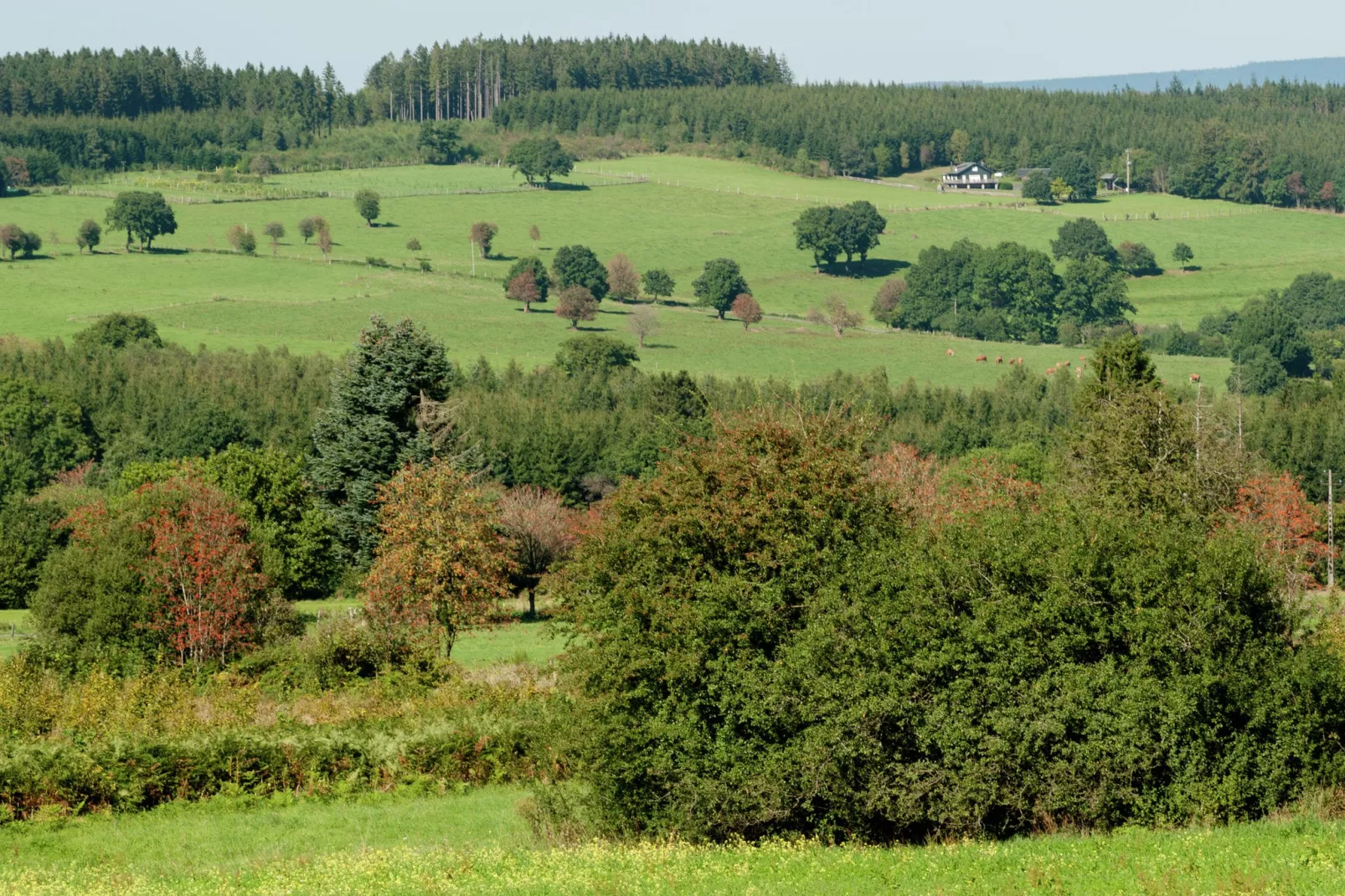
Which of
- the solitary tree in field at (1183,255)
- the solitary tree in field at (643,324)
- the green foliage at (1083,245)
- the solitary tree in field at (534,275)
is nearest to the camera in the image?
the solitary tree in field at (643,324)

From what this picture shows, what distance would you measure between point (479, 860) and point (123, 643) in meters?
26.7

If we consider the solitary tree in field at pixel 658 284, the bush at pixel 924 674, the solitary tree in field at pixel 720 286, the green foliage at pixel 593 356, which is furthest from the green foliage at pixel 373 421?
the solitary tree in field at pixel 658 284

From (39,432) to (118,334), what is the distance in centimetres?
2516

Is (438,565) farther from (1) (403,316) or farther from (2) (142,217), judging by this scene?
(2) (142,217)

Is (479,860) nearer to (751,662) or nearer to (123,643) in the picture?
(751,662)

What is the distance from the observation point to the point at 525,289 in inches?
6294

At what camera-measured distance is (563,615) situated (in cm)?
3438

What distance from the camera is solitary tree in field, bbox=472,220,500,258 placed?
598 ft

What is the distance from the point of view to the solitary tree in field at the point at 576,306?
152000 millimetres

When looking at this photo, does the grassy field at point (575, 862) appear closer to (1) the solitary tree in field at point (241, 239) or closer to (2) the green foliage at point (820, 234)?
(1) the solitary tree in field at point (241, 239)

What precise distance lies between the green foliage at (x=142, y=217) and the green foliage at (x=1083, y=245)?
336 feet

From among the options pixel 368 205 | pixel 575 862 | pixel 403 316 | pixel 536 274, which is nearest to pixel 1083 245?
pixel 536 274

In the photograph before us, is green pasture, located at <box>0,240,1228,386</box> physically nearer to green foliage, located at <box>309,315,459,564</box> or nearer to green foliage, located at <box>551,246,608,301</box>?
green foliage, located at <box>551,246,608,301</box>

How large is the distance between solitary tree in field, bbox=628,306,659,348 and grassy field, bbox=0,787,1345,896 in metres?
115
